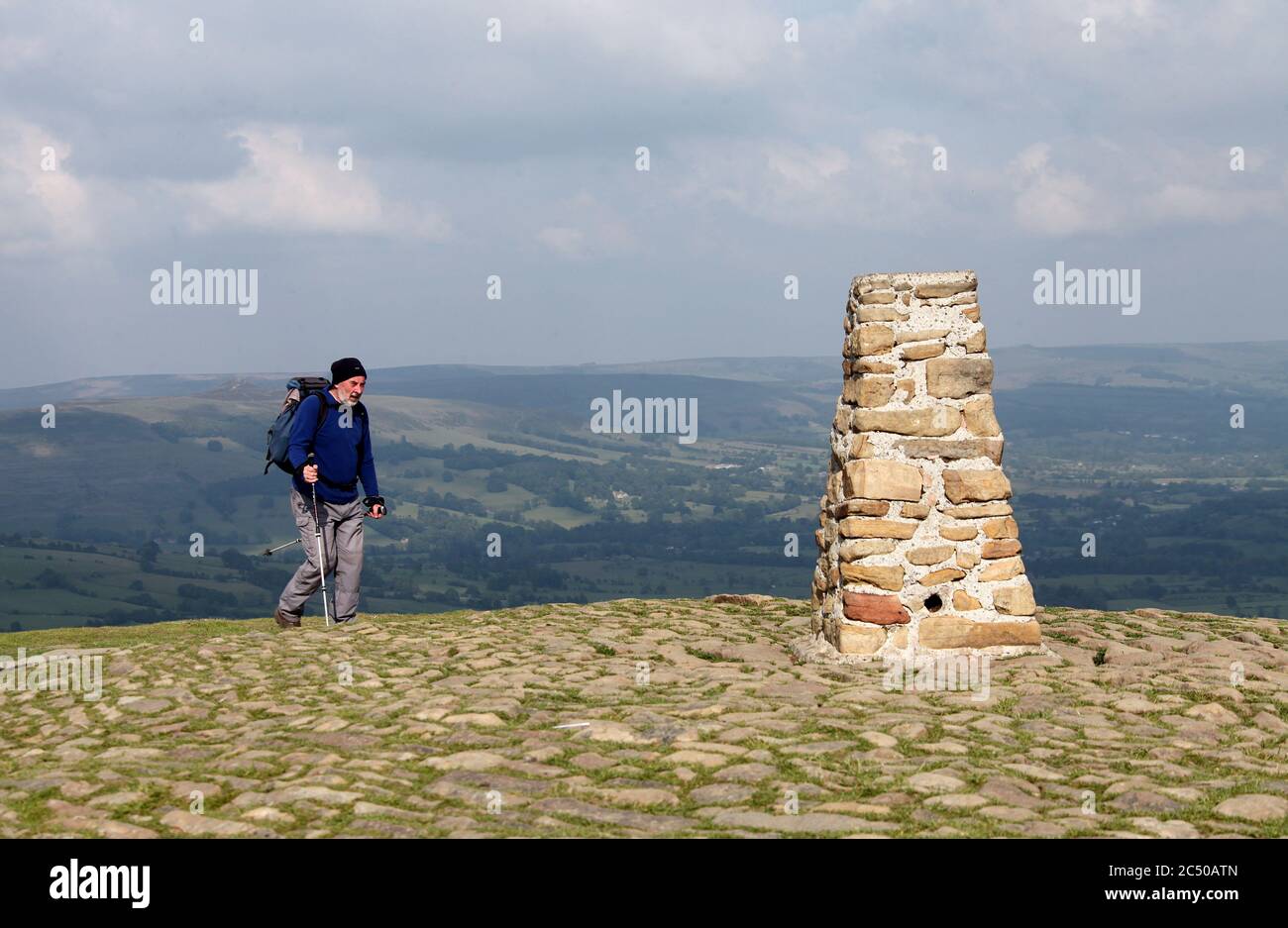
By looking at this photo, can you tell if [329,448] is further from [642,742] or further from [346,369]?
[642,742]

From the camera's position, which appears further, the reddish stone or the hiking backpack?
the hiking backpack

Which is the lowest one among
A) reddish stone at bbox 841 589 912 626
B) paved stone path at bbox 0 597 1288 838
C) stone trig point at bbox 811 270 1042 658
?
paved stone path at bbox 0 597 1288 838

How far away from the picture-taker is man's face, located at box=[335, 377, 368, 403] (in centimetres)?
1478

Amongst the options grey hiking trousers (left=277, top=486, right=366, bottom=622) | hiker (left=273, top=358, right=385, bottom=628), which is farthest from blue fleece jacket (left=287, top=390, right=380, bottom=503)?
grey hiking trousers (left=277, top=486, right=366, bottom=622)

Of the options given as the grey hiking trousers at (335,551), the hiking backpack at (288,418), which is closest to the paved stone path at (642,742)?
the grey hiking trousers at (335,551)

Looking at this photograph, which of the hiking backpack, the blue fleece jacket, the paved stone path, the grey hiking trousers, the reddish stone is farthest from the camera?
the grey hiking trousers

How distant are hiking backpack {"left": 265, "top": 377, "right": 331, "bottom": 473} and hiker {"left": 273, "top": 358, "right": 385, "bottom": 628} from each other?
10cm

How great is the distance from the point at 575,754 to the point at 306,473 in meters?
7.47

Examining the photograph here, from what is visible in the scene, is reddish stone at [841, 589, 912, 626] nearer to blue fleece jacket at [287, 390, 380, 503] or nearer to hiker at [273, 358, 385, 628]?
hiker at [273, 358, 385, 628]

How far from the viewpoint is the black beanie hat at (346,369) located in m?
14.7

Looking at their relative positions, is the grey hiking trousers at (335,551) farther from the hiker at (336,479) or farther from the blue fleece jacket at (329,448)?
the blue fleece jacket at (329,448)

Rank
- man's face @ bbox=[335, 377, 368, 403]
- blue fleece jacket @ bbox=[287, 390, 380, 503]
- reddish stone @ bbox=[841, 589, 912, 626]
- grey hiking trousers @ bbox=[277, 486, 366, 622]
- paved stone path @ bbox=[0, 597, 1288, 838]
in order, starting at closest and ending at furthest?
paved stone path @ bbox=[0, 597, 1288, 838] → reddish stone @ bbox=[841, 589, 912, 626] → blue fleece jacket @ bbox=[287, 390, 380, 503] → man's face @ bbox=[335, 377, 368, 403] → grey hiking trousers @ bbox=[277, 486, 366, 622]

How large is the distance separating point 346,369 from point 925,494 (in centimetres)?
737
